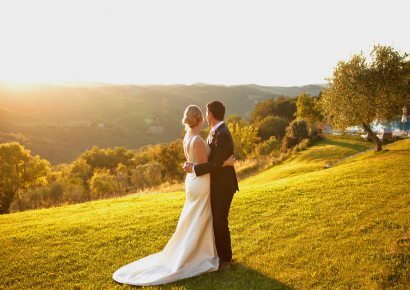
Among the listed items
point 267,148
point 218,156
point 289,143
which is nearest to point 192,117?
point 218,156

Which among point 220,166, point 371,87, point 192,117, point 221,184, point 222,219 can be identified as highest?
point 371,87

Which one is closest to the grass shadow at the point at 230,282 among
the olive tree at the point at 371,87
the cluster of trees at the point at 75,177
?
the olive tree at the point at 371,87

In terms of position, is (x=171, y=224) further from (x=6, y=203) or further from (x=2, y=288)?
(x=6, y=203)

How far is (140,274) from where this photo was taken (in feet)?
15.4

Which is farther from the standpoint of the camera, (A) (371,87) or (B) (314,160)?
(B) (314,160)

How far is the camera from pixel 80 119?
10069cm

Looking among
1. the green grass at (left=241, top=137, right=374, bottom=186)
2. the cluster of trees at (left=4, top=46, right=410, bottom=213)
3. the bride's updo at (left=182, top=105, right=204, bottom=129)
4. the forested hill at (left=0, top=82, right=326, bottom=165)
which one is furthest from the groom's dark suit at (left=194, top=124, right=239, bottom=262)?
the forested hill at (left=0, top=82, right=326, bottom=165)

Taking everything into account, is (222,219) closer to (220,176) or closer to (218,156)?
(220,176)

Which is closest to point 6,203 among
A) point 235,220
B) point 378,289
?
point 235,220

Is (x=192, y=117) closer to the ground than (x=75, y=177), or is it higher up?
higher up

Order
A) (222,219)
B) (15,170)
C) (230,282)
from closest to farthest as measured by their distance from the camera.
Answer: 1. (230,282)
2. (222,219)
3. (15,170)

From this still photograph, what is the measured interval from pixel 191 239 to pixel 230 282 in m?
0.95

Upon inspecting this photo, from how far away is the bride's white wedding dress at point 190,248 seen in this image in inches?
177

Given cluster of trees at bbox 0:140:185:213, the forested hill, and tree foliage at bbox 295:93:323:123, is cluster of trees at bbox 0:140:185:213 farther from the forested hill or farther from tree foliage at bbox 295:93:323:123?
the forested hill
